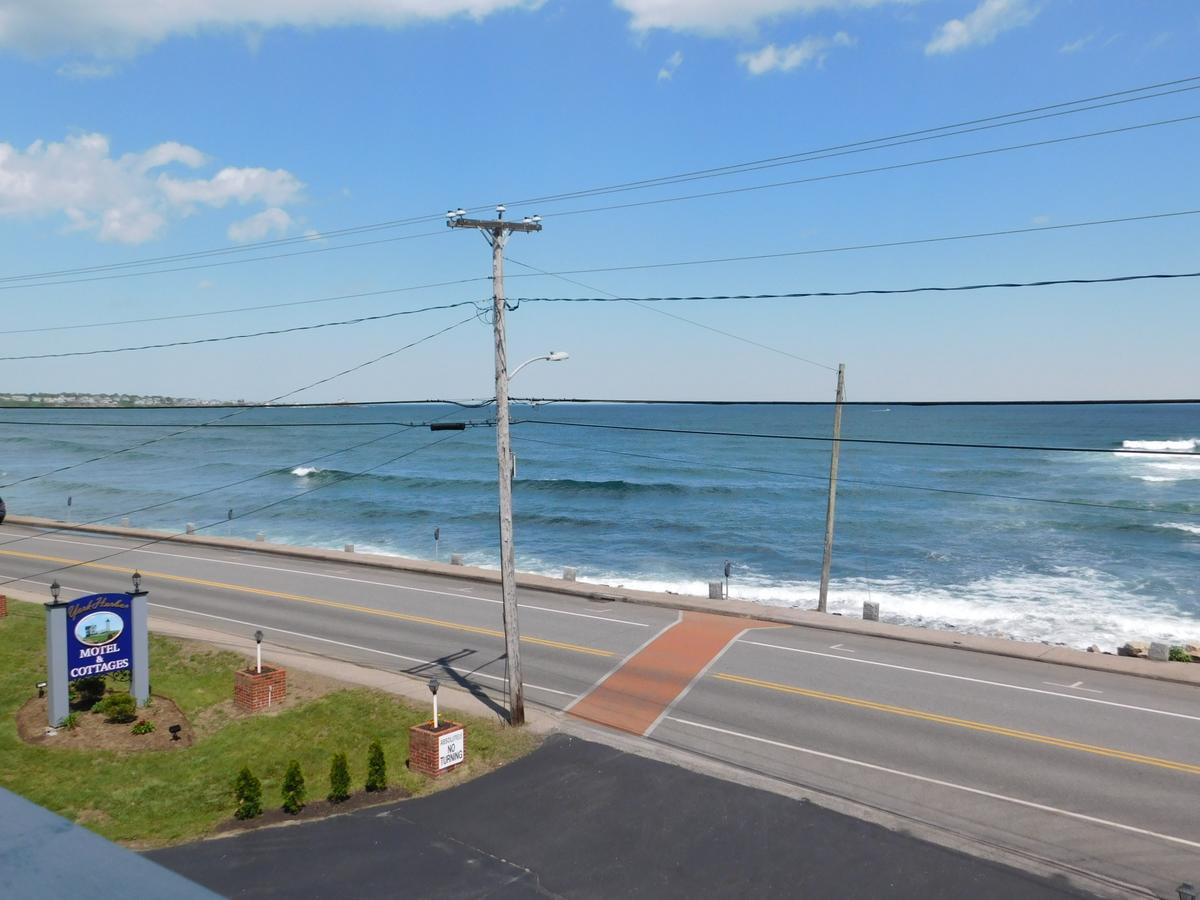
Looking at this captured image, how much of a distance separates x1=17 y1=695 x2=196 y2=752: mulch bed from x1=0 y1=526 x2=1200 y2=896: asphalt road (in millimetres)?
5378

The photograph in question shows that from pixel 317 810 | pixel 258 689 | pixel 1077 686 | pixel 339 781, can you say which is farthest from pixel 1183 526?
pixel 317 810

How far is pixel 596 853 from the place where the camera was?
1277 centimetres

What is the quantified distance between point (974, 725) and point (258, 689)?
48.7 ft

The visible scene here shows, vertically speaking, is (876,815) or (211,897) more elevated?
(211,897)

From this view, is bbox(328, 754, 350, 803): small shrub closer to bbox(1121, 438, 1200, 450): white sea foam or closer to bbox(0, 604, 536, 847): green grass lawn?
bbox(0, 604, 536, 847): green grass lawn

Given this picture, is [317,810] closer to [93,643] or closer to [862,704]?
[93,643]

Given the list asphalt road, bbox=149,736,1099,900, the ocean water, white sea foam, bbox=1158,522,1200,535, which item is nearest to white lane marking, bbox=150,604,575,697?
asphalt road, bbox=149,736,1099,900

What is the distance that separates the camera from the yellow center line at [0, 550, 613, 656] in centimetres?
2505

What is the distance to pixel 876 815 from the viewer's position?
551 inches

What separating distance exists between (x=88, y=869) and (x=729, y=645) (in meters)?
19.7

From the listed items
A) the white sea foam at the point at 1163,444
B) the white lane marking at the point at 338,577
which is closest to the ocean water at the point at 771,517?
the white sea foam at the point at 1163,444

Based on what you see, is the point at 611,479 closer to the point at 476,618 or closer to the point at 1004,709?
the point at 476,618

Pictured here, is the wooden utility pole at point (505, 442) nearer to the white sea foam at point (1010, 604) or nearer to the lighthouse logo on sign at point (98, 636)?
the lighthouse logo on sign at point (98, 636)

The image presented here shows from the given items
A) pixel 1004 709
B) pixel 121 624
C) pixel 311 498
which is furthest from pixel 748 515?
pixel 121 624
